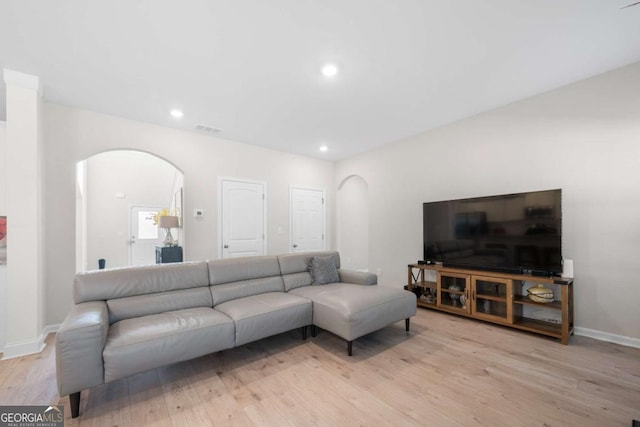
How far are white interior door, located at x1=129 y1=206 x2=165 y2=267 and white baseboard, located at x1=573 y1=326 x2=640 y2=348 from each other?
7.91 metres

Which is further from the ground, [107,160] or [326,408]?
[107,160]

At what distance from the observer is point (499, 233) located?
3164mm

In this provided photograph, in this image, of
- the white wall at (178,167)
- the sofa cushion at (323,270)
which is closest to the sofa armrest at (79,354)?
the white wall at (178,167)

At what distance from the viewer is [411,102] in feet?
10.5

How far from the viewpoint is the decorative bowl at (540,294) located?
277cm

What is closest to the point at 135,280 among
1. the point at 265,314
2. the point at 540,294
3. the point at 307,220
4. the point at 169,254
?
the point at 265,314

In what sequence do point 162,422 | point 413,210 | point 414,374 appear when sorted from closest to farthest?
point 162,422
point 414,374
point 413,210

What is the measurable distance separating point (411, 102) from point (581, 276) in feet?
8.74

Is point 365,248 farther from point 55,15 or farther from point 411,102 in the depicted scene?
point 55,15

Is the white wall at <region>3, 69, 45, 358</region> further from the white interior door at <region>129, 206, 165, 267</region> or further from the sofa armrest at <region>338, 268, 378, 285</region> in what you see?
the white interior door at <region>129, 206, 165, 267</region>

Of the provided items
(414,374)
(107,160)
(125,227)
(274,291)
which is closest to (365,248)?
(274,291)

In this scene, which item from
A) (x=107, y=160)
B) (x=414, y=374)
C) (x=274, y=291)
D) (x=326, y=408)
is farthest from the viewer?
(x=107, y=160)

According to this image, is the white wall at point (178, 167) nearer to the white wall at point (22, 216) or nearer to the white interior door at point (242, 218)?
the white interior door at point (242, 218)

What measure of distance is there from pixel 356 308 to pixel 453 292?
1742 millimetres
